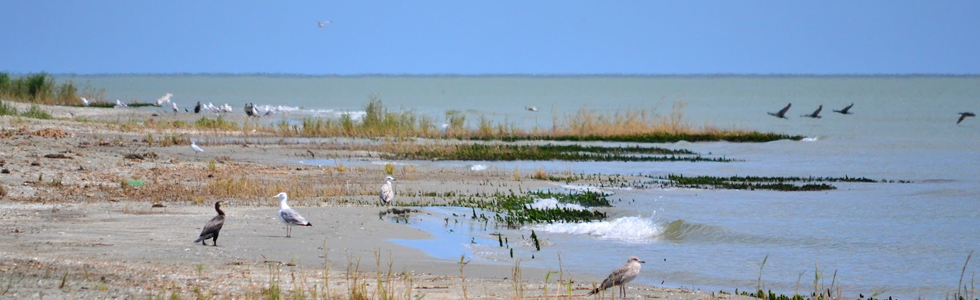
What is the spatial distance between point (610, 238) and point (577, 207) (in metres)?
2.64

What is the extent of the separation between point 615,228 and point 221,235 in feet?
19.8

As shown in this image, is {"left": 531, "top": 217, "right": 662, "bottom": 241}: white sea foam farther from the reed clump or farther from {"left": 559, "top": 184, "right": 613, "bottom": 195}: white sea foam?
the reed clump

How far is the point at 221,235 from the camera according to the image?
1404cm

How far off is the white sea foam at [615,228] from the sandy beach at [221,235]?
7.55ft

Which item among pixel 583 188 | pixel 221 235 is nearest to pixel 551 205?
pixel 583 188

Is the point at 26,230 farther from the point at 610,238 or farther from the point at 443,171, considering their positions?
the point at 443,171

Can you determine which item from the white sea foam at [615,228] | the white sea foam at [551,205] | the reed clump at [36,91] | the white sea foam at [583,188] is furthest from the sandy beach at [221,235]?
the reed clump at [36,91]

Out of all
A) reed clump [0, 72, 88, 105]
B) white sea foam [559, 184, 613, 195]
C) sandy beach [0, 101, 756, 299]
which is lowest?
sandy beach [0, 101, 756, 299]

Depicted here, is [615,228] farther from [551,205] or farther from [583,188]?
[583,188]

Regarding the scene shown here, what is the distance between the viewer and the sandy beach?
9875 mm

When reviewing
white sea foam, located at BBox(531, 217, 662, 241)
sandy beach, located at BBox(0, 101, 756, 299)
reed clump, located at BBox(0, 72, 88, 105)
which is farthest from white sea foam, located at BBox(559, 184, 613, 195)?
reed clump, located at BBox(0, 72, 88, 105)

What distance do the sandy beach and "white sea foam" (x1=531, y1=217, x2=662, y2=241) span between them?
7.55 ft

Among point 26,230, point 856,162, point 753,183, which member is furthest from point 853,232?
point 856,162

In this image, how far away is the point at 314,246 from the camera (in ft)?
44.7
